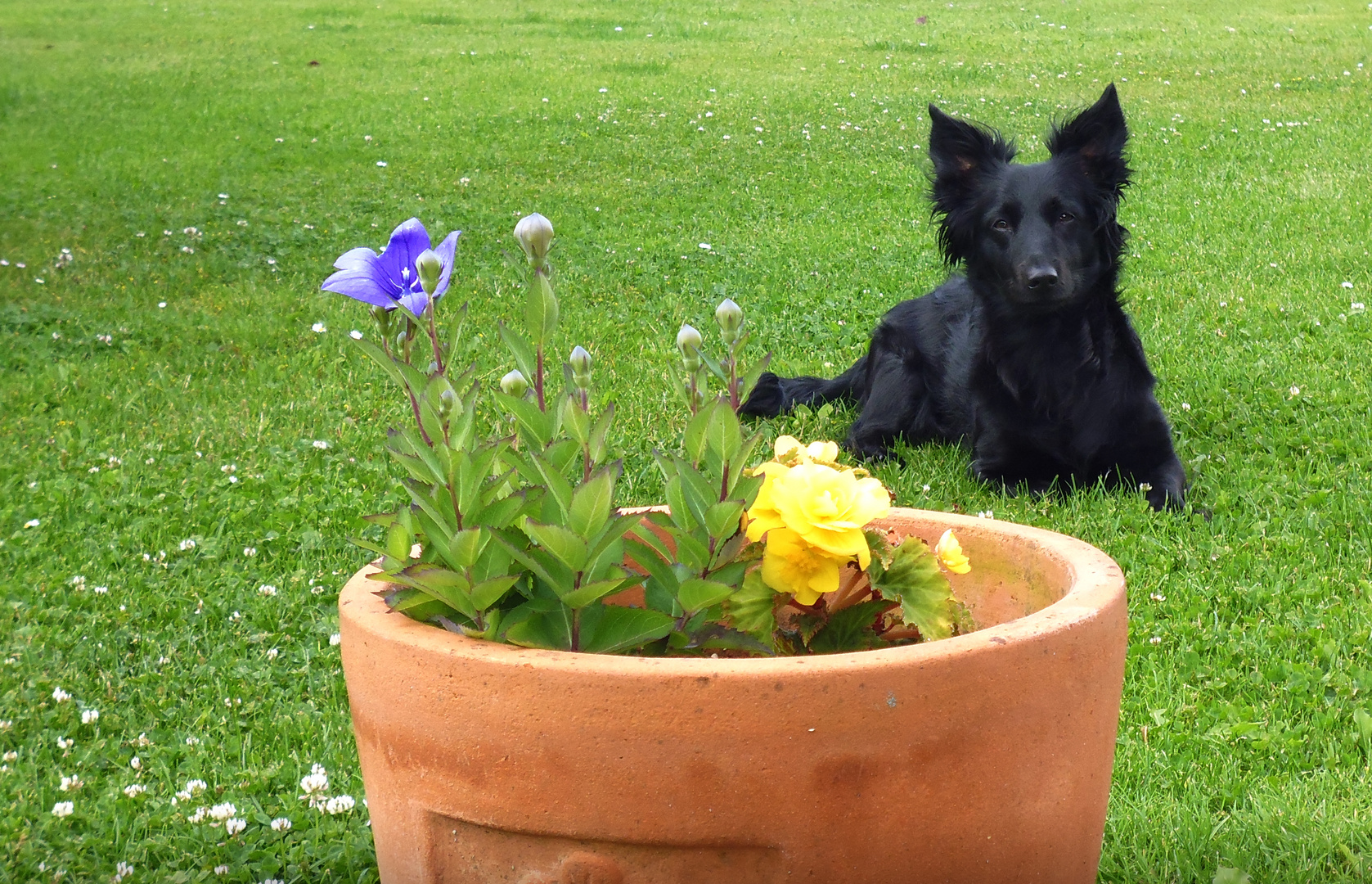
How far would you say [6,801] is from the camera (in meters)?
2.54

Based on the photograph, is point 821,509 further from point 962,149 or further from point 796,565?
point 962,149

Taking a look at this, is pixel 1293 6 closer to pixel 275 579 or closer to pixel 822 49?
pixel 822 49

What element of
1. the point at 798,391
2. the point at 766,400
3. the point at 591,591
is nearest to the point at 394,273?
the point at 591,591

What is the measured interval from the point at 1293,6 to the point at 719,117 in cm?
1316

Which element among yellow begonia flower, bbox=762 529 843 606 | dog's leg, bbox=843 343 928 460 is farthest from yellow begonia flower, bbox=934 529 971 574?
dog's leg, bbox=843 343 928 460

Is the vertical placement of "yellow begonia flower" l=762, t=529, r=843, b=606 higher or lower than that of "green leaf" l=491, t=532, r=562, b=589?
lower

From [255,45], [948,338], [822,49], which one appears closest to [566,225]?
[948,338]

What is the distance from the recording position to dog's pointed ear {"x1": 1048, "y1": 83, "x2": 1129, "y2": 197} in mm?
4191

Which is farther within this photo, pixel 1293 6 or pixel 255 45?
pixel 1293 6

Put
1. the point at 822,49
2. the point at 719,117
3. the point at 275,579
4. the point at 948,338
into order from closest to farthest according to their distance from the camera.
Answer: the point at 275,579
the point at 948,338
the point at 719,117
the point at 822,49

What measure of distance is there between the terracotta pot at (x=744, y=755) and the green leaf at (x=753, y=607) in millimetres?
261

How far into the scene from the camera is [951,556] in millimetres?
1845

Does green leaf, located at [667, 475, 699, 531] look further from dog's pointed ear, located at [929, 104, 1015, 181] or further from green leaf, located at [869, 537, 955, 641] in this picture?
dog's pointed ear, located at [929, 104, 1015, 181]

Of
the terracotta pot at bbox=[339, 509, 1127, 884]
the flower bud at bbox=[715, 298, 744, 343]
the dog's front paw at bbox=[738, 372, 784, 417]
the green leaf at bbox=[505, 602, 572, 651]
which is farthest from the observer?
the dog's front paw at bbox=[738, 372, 784, 417]
